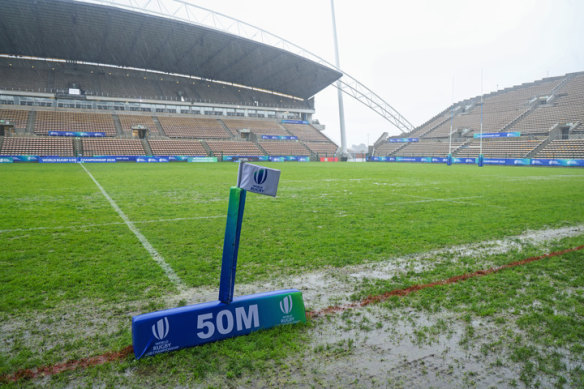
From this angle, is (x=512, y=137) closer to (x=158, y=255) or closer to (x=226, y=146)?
(x=226, y=146)

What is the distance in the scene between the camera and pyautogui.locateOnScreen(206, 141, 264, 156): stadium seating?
47.0 meters

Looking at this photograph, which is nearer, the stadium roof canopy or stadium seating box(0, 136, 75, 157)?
stadium seating box(0, 136, 75, 157)

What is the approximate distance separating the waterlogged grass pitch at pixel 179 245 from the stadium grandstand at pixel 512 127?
34076 millimetres

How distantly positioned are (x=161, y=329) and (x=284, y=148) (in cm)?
5057

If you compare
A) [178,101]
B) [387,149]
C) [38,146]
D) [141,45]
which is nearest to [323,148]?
[387,149]

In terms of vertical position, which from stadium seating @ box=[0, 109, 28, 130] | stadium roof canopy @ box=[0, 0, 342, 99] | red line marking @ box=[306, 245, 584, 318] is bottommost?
red line marking @ box=[306, 245, 584, 318]

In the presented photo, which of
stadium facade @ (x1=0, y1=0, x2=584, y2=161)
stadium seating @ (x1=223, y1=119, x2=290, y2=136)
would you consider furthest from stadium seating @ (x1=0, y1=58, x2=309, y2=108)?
stadium seating @ (x1=223, y1=119, x2=290, y2=136)

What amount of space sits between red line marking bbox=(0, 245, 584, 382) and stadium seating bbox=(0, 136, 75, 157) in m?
41.8

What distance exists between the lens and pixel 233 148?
48156 mm

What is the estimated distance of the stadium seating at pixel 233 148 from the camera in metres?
47.0

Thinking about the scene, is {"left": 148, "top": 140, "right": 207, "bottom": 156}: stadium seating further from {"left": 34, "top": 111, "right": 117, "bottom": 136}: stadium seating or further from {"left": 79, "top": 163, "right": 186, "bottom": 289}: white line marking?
{"left": 79, "top": 163, "right": 186, "bottom": 289}: white line marking

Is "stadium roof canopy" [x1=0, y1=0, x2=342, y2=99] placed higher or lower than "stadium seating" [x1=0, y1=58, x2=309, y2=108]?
higher

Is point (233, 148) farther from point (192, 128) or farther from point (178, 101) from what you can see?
point (178, 101)

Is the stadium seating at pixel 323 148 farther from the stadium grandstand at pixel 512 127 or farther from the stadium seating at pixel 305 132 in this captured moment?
the stadium grandstand at pixel 512 127
